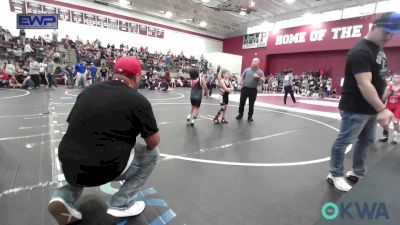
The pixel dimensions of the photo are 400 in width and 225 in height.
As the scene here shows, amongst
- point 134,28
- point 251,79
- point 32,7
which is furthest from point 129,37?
point 251,79

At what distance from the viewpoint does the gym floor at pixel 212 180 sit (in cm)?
201

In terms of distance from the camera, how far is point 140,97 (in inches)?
66.3

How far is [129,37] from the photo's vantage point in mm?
21875

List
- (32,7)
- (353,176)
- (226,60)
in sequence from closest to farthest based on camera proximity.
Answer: (353,176)
(32,7)
(226,60)

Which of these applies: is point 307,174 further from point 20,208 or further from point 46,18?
point 46,18

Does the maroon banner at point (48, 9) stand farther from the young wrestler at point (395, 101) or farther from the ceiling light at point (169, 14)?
the young wrestler at point (395, 101)

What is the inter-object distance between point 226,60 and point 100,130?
79.0 feet

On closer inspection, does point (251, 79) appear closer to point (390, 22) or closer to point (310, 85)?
point (390, 22)

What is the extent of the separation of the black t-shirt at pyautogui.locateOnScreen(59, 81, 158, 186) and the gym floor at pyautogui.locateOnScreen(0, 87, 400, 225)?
54cm

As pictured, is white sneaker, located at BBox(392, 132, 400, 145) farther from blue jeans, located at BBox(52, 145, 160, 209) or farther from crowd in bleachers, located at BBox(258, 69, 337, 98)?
crowd in bleachers, located at BBox(258, 69, 337, 98)

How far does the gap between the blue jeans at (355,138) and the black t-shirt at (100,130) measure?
207 cm

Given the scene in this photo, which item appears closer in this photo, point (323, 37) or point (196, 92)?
point (196, 92)

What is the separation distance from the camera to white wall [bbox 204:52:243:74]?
2445 cm

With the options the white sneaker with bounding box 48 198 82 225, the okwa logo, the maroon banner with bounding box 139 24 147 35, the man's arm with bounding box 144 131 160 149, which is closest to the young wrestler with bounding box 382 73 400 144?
the okwa logo
